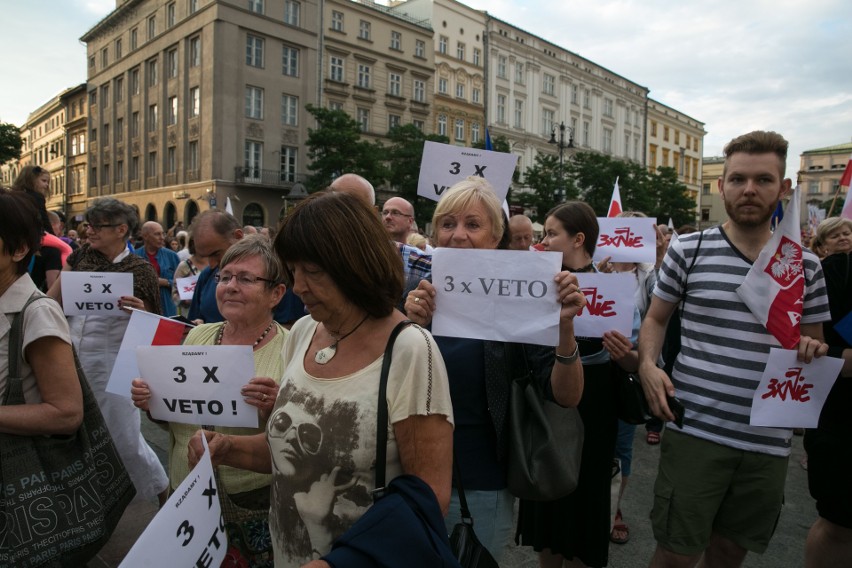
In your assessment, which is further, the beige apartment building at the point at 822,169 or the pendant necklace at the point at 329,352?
the beige apartment building at the point at 822,169

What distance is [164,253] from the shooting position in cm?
680

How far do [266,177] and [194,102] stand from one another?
6.28 metres

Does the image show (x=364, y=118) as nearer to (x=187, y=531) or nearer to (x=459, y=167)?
(x=459, y=167)

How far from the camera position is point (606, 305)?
2.79 metres

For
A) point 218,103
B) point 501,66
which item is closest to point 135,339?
point 218,103

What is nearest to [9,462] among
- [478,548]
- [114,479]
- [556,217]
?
[114,479]

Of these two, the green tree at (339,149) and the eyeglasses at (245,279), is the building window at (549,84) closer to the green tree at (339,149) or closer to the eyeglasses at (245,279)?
the green tree at (339,149)

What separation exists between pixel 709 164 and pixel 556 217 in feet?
344

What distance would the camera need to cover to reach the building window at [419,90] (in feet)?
140

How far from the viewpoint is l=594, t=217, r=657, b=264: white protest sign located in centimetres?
497

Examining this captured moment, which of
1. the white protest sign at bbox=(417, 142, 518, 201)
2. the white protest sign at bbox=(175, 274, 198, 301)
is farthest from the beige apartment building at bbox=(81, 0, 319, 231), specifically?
the white protest sign at bbox=(417, 142, 518, 201)

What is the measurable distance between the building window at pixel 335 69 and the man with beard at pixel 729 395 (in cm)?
3799

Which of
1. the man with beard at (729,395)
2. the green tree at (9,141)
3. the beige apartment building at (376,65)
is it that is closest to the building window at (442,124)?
the beige apartment building at (376,65)

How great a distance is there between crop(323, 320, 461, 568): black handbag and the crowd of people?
0.25 ft
